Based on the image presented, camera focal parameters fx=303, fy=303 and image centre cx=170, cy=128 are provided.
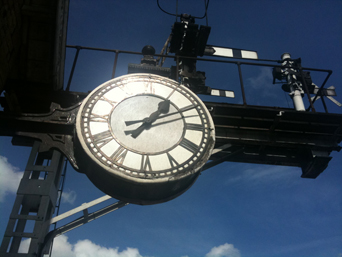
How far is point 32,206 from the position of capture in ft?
12.7

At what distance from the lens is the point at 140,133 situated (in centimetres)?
358

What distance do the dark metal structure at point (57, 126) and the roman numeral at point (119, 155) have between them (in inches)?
20.6

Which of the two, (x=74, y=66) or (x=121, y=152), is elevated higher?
(x=74, y=66)

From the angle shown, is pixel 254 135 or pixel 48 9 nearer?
pixel 48 9

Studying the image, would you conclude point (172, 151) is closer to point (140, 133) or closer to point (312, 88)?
point (140, 133)

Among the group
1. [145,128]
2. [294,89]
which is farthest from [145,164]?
[294,89]

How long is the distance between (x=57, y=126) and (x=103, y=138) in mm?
728

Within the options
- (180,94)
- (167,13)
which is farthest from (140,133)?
(167,13)

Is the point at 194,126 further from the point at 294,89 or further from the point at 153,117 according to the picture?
the point at 294,89

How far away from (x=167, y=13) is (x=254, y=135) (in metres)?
4.14

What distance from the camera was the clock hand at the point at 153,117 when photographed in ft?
11.7

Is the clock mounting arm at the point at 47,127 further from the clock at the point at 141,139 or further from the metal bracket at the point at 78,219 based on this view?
the metal bracket at the point at 78,219

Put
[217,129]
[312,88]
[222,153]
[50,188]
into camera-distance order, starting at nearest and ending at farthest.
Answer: [50,188] < [217,129] < [222,153] < [312,88]

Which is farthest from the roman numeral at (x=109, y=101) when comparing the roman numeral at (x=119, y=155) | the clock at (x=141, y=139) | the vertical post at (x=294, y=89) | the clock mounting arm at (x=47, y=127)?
the vertical post at (x=294, y=89)
